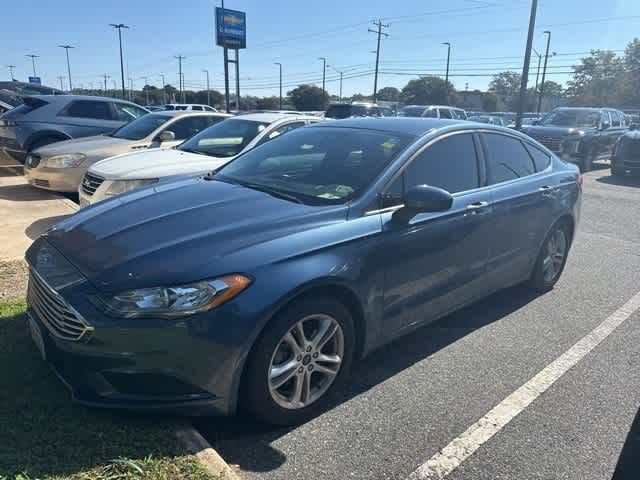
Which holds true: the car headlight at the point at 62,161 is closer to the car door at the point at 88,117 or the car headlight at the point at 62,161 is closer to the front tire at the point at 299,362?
the car door at the point at 88,117

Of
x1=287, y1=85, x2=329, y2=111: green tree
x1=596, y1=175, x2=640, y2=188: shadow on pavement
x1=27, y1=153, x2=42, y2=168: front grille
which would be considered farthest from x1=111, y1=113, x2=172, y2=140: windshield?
x1=287, y1=85, x2=329, y2=111: green tree

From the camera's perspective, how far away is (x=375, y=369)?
3.59 meters

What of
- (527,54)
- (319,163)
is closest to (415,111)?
(527,54)

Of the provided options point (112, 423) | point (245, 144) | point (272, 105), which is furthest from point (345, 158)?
point (272, 105)

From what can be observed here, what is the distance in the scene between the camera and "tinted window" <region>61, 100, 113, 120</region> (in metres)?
10.3


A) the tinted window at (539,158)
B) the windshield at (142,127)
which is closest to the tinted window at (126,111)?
the windshield at (142,127)

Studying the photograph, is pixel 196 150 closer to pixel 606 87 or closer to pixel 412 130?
pixel 412 130

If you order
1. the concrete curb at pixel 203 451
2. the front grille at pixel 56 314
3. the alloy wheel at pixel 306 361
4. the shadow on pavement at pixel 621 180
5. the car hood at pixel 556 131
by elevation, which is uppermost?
the car hood at pixel 556 131

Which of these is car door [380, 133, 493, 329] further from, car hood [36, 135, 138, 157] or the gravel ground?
car hood [36, 135, 138, 157]

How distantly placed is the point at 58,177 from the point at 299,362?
6.42 m

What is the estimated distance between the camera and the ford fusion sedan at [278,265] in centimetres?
247

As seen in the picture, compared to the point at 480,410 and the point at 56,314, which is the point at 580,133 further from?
the point at 56,314

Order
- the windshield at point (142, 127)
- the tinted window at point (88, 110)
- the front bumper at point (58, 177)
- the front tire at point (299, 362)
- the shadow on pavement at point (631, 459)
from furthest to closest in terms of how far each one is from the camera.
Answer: the tinted window at point (88, 110) < the windshield at point (142, 127) < the front bumper at point (58, 177) < the front tire at point (299, 362) < the shadow on pavement at point (631, 459)

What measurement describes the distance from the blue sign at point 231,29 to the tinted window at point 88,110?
20.1 meters
